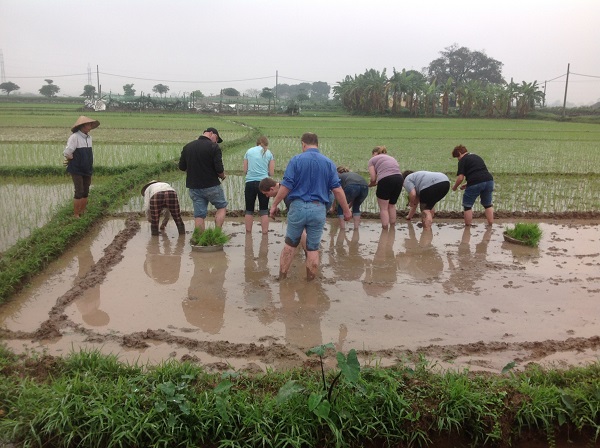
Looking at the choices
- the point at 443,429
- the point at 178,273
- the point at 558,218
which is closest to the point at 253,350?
the point at 443,429

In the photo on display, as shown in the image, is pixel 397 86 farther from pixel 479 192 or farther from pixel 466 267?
pixel 466 267

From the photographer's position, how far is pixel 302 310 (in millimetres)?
4766

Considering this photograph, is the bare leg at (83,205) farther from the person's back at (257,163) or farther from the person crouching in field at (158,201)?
the person's back at (257,163)

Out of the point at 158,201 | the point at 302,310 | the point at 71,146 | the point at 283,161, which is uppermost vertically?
the point at 71,146

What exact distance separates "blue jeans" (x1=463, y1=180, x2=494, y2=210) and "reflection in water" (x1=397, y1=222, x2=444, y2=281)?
92 cm

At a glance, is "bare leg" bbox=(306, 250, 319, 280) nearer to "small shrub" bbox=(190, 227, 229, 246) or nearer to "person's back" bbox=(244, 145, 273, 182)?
"small shrub" bbox=(190, 227, 229, 246)

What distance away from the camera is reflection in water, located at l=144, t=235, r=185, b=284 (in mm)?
5594

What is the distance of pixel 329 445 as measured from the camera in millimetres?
2971

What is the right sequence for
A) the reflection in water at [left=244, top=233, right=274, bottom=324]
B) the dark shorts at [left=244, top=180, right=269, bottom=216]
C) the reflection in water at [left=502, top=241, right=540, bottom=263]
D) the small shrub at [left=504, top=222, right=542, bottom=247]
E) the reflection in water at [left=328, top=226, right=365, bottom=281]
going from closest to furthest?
1. the reflection in water at [left=244, top=233, right=274, bottom=324]
2. the reflection in water at [left=328, top=226, right=365, bottom=281]
3. the reflection in water at [left=502, top=241, right=540, bottom=263]
4. the small shrub at [left=504, top=222, right=542, bottom=247]
5. the dark shorts at [left=244, top=180, right=269, bottom=216]

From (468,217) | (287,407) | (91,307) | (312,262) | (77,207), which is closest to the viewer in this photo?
(287,407)

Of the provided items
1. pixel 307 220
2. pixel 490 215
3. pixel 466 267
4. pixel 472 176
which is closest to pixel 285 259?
pixel 307 220

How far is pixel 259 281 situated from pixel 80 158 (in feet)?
12.3

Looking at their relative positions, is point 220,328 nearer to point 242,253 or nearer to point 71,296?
point 71,296

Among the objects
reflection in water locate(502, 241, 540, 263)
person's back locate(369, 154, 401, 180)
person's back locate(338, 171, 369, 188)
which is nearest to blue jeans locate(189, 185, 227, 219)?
person's back locate(338, 171, 369, 188)
